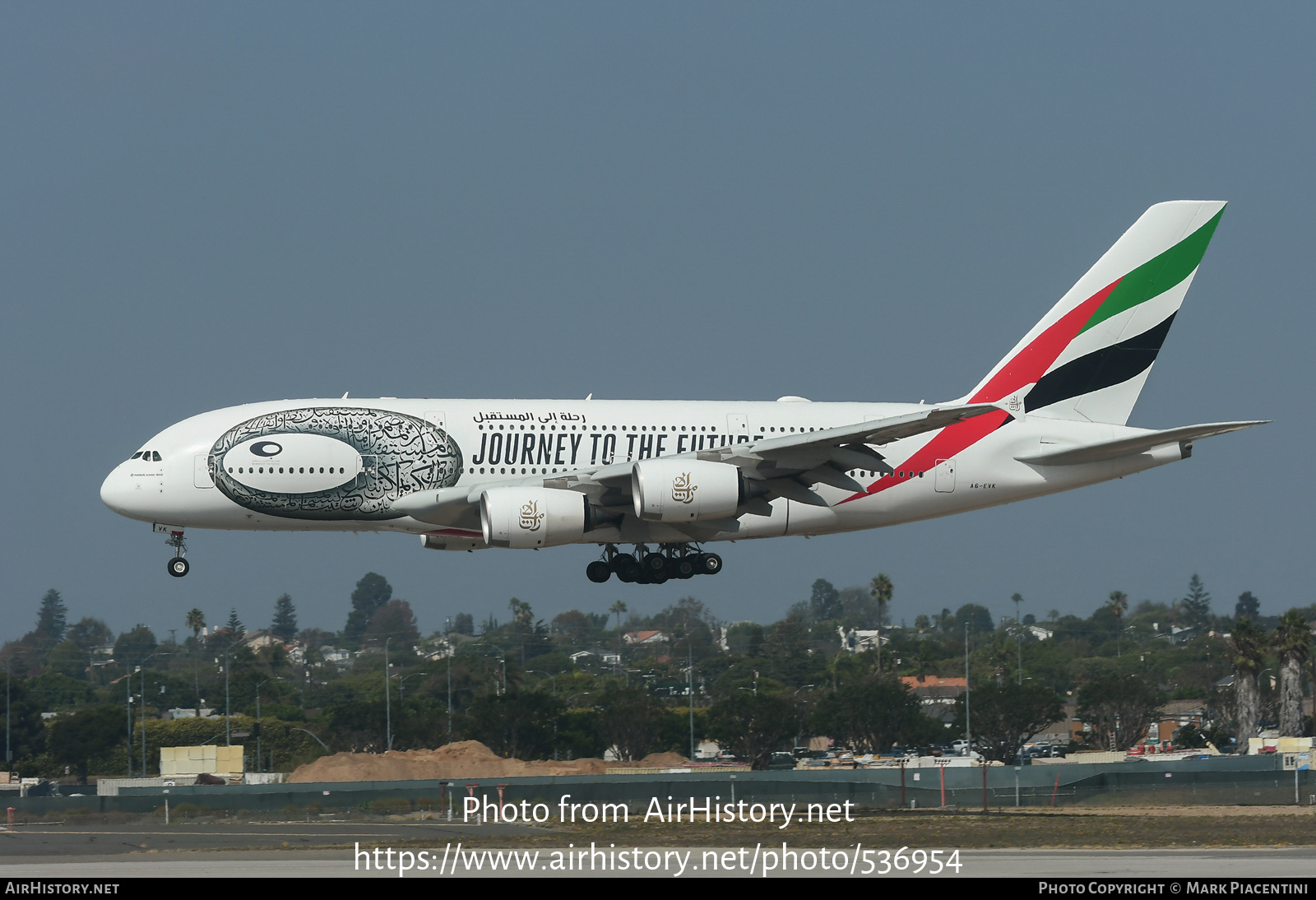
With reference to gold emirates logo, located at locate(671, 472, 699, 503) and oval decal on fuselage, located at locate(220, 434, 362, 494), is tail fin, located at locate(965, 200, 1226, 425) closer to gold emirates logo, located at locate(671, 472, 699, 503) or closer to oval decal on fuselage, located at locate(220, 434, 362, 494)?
gold emirates logo, located at locate(671, 472, 699, 503)

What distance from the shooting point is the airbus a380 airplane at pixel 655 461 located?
38.1 m

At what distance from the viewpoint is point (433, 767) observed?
2574 inches

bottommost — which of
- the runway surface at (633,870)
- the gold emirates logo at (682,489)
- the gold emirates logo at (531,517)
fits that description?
the runway surface at (633,870)

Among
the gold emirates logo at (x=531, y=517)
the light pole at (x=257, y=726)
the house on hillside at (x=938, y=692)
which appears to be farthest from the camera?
the house on hillside at (x=938, y=692)

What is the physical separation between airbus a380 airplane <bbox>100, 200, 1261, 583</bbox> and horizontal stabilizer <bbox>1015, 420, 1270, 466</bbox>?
0.27ft

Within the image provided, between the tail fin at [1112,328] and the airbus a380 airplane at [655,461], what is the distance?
68mm

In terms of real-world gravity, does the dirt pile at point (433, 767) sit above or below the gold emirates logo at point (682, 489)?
below

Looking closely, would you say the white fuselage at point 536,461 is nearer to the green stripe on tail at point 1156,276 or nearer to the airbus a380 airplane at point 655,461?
the airbus a380 airplane at point 655,461

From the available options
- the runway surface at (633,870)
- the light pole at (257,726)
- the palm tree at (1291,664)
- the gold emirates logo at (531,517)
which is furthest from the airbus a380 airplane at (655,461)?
the palm tree at (1291,664)

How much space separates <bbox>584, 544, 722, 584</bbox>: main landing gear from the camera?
41.9 metres

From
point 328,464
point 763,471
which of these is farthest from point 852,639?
point 328,464

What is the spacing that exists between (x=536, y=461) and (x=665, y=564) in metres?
5.02

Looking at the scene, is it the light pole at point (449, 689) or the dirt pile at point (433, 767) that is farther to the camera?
the light pole at point (449, 689)
